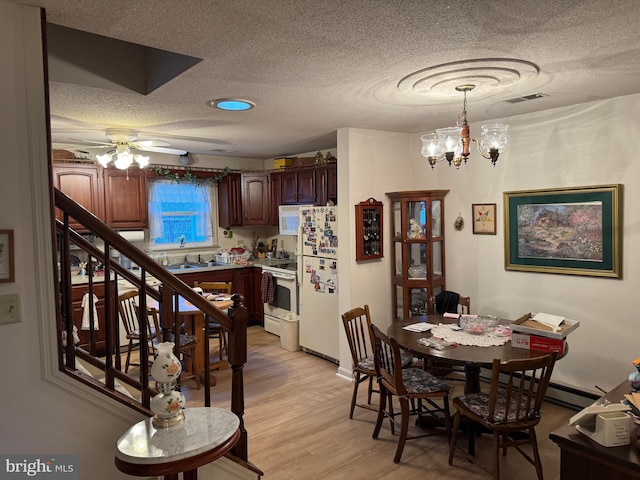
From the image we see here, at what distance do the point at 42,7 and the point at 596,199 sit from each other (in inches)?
146

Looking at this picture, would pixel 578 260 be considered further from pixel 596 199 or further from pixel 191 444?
pixel 191 444

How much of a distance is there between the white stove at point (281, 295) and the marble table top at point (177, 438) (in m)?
3.24

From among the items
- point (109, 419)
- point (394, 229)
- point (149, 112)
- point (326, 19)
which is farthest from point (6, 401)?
point (394, 229)

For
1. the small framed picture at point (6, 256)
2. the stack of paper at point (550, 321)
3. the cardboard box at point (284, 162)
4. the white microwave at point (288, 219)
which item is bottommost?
the stack of paper at point (550, 321)

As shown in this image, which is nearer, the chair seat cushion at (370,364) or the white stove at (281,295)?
the chair seat cushion at (370,364)

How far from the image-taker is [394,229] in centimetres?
440

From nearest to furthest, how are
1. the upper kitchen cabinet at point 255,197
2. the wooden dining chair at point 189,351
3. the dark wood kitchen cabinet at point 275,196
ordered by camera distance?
the wooden dining chair at point 189,351
the dark wood kitchen cabinet at point 275,196
the upper kitchen cabinet at point 255,197

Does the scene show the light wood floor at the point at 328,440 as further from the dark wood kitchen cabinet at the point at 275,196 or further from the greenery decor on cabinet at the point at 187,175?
the greenery decor on cabinet at the point at 187,175

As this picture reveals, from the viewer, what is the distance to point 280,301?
5449 millimetres

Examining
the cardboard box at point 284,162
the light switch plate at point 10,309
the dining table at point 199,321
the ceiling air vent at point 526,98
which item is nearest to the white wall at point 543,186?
the ceiling air vent at point 526,98

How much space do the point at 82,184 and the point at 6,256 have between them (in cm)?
375

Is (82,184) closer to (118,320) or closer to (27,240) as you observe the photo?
(118,320)

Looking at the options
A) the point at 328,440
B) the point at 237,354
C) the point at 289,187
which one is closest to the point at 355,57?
the point at 237,354

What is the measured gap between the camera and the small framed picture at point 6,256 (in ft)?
5.15
